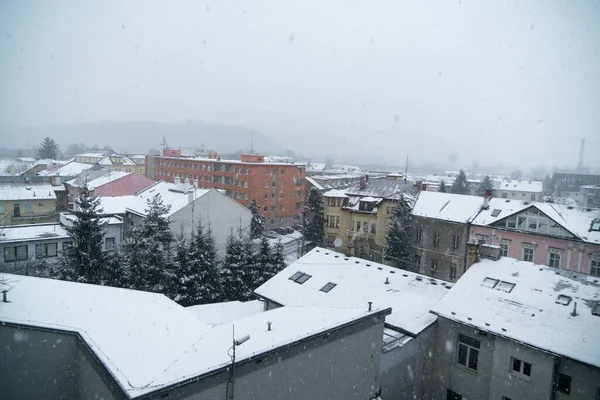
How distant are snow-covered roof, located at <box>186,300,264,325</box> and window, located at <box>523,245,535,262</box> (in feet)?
66.6

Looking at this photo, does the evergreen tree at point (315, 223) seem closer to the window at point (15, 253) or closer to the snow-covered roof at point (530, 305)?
the snow-covered roof at point (530, 305)

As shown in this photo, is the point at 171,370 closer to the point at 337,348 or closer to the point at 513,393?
the point at 337,348

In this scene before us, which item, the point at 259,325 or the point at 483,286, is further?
the point at 483,286

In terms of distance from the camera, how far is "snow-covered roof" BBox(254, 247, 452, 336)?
1455cm

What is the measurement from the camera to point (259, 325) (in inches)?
402

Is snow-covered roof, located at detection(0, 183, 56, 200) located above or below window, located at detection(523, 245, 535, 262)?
above

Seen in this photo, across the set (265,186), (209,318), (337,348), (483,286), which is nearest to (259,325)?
(337,348)

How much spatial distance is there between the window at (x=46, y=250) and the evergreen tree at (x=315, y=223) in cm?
2299

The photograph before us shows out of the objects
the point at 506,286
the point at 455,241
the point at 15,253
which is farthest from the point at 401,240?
the point at 15,253

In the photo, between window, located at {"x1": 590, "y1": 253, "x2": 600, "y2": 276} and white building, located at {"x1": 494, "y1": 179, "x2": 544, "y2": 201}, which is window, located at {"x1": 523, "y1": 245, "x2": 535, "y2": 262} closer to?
window, located at {"x1": 590, "y1": 253, "x2": 600, "y2": 276}

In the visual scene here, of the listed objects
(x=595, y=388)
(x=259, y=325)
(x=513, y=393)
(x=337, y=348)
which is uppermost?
(x=259, y=325)

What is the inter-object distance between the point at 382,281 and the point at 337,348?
271 inches

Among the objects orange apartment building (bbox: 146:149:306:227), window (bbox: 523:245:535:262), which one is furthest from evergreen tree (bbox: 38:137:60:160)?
window (bbox: 523:245:535:262)

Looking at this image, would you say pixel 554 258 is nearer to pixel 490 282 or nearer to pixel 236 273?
pixel 490 282
